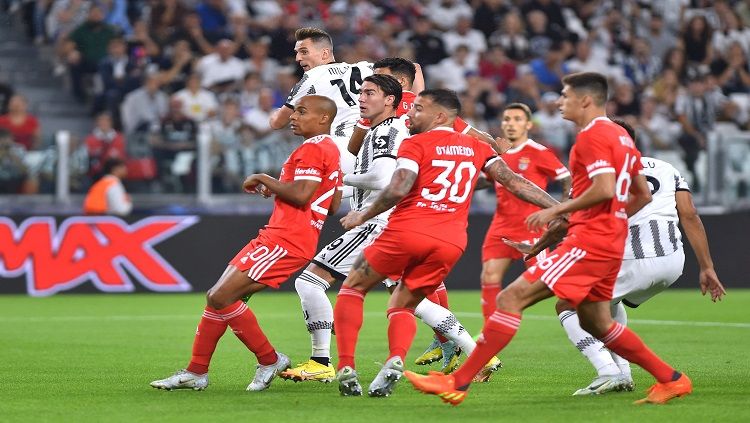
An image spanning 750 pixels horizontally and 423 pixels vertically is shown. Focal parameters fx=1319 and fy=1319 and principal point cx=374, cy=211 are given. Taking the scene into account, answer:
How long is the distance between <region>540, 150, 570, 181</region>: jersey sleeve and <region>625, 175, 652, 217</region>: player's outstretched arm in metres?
3.05

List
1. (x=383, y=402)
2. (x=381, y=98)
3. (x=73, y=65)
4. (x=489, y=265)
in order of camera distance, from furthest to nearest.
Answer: (x=73, y=65) < (x=489, y=265) < (x=381, y=98) < (x=383, y=402)

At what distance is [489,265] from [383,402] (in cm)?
313

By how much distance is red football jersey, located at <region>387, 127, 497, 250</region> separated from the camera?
26.9ft

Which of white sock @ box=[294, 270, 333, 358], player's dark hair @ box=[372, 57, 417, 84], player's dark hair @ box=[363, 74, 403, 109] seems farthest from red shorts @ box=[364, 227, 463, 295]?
player's dark hair @ box=[372, 57, 417, 84]

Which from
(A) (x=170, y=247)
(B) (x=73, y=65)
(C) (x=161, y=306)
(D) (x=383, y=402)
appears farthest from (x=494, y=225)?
(B) (x=73, y=65)

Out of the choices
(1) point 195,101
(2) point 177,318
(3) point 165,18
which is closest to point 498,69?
(1) point 195,101

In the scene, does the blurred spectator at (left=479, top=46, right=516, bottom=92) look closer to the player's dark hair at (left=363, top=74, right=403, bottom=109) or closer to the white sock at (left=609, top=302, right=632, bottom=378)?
the white sock at (left=609, top=302, right=632, bottom=378)

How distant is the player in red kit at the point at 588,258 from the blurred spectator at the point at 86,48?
1423cm

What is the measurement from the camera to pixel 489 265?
11.0m

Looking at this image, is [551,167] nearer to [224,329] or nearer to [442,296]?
[442,296]

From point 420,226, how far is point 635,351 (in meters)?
1.52

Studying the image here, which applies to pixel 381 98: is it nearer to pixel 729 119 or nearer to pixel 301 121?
pixel 301 121

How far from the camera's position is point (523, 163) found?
11.6m

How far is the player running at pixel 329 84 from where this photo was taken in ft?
34.0
